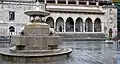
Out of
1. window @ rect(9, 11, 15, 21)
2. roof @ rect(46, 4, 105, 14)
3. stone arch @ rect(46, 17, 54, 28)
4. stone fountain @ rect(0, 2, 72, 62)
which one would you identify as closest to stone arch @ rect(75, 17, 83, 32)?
roof @ rect(46, 4, 105, 14)

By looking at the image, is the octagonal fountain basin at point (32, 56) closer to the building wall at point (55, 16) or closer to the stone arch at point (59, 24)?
the building wall at point (55, 16)

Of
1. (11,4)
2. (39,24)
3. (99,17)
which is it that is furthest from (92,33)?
(39,24)

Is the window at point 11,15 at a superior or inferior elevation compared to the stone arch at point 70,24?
superior

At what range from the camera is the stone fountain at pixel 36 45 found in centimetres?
965

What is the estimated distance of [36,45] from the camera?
1100cm

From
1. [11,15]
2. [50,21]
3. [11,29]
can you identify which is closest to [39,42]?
[11,29]

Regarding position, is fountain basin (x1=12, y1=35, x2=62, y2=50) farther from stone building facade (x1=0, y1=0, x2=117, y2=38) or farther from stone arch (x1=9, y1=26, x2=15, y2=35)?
stone building facade (x1=0, y1=0, x2=117, y2=38)

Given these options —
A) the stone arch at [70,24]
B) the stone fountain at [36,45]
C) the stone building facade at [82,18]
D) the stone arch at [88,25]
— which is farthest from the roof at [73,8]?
the stone fountain at [36,45]

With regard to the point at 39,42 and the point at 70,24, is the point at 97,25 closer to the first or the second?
the point at 70,24

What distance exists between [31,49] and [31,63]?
206 cm

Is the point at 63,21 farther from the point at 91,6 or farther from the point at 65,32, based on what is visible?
the point at 91,6

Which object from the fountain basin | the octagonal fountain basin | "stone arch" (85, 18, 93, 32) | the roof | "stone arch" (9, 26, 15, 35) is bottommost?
the octagonal fountain basin

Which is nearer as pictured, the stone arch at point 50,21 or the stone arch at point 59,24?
the stone arch at point 50,21

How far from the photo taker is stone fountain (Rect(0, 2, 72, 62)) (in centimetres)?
965
